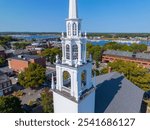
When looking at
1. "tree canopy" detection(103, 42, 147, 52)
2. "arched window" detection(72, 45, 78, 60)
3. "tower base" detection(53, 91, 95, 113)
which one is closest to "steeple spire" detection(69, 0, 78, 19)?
"arched window" detection(72, 45, 78, 60)

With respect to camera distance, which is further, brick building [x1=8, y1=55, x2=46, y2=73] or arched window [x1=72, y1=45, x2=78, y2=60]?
brick building [x1=8, y1=55, x2=46, y2=73]

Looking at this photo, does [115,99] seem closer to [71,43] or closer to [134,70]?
[71,43]

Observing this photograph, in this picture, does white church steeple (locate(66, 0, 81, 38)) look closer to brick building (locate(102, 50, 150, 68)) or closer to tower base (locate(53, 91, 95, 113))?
tower base (locate(53, 91, 95, 113))

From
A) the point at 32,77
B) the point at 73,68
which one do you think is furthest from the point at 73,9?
the point at 32,77

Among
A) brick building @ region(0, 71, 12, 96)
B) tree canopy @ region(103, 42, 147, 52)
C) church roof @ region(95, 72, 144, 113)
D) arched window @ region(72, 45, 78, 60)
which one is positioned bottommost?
brick building @ region(0, 71, 12, 96)

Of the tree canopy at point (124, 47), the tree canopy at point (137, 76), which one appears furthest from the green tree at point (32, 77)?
the tree canopy at point (124, 47)

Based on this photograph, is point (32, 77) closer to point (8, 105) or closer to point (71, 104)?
point (8, 105)

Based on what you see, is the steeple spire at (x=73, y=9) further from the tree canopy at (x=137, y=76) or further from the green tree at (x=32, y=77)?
the green tree at (x=32, y=77)
